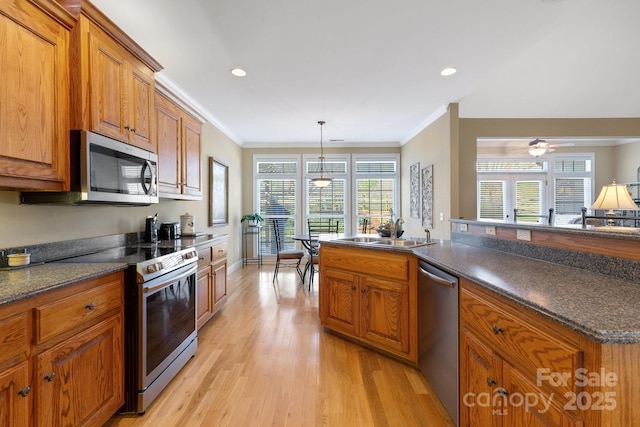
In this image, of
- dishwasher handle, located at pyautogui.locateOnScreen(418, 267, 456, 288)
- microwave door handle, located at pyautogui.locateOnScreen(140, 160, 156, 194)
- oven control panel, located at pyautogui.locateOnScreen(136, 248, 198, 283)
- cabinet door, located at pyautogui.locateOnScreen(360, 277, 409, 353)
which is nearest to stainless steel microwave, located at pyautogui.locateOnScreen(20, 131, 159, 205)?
microwave door handle, located at pyautogui.locateOnScreen(140, 160, 156, 194)

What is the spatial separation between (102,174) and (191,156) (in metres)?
1.63

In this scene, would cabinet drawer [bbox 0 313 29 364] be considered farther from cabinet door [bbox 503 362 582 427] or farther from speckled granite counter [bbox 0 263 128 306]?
cabinet door [bbox 503 362 582 427]

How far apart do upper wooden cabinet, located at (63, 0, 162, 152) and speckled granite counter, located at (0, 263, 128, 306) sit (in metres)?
0.79

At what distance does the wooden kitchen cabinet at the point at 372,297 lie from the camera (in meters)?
2.19

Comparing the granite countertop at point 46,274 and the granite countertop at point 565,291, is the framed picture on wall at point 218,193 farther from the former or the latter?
the granite countertop at point 565,291

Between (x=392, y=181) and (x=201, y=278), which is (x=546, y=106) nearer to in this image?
(x=392, y=181)

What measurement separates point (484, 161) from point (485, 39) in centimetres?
468

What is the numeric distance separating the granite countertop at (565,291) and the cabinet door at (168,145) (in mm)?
2466

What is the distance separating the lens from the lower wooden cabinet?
1.08 meters

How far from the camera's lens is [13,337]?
108 centimetres

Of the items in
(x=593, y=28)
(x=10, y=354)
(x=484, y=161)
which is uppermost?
(x=593, y=28)

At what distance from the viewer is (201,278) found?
107 inches

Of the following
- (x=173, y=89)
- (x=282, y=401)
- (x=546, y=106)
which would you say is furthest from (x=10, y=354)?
(x=546, y=106)

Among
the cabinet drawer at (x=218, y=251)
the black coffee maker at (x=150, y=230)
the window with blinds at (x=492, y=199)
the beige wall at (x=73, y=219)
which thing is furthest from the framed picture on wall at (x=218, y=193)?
the window with blinds at (x=492, y=199)
